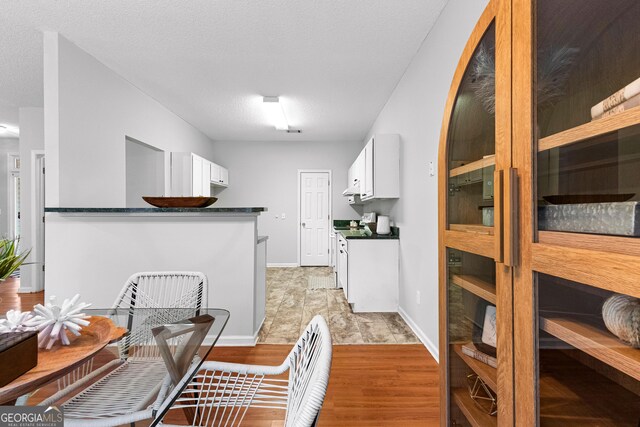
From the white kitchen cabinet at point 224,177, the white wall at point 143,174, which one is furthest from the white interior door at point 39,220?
the white kitchen cabinet at point 224,177

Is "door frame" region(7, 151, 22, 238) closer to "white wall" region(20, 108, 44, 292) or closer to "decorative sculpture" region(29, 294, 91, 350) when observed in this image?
"white wall" region(20, 108, 44, 292)

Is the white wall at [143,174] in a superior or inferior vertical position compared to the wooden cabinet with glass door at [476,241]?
superior

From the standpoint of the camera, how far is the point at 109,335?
111 cm

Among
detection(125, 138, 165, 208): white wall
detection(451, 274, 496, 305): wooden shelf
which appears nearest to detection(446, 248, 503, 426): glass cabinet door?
detection(451, 274, 496, 305): wooden shelf

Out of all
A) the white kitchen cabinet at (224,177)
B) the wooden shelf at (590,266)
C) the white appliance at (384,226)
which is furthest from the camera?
the white kitchen cabinet at (224,177)

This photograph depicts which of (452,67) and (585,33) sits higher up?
(452,67)

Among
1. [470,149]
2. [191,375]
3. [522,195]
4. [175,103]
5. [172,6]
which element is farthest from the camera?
[175,103]

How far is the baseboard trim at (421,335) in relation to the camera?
2.48 meters

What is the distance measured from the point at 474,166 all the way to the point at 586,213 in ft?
1.48

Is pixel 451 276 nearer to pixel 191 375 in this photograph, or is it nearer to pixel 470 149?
pixel 470 149

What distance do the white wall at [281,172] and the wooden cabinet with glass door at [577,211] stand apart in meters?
6.13

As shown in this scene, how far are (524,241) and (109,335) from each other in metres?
1.31

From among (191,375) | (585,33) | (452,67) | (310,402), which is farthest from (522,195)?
(452,67)

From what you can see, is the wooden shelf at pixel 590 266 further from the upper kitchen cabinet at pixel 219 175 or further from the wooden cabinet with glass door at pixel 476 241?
the upper kitchen cabinet at pixel 219 175
